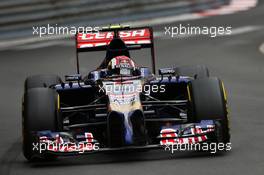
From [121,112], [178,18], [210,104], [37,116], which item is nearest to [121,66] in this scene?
[121,112]

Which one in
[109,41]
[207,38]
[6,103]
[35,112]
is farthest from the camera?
[207,38]

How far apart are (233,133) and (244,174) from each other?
2785 mm

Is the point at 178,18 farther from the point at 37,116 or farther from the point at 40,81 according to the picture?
the point at 37,116

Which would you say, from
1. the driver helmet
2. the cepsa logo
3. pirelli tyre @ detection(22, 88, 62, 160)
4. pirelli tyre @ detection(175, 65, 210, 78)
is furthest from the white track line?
pirelli tyre @ detection(22, 88, 62, 160)

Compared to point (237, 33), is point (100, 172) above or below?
below

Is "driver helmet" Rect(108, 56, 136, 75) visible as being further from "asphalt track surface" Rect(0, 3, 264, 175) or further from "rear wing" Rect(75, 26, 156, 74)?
"asphalt track surface" Rect(0, 3, 264, 175)

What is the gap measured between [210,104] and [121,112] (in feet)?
3.41

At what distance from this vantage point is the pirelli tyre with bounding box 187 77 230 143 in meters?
11.8

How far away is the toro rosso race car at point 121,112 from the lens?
11617 millimetres

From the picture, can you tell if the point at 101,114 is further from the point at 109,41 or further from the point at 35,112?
the point at 109,41

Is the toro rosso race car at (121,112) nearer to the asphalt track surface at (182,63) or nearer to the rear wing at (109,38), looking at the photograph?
the asphalt track surface at (182,63)

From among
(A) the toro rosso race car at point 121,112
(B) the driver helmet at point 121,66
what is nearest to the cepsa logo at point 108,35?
(A) the toro rosso race car at point 121,112

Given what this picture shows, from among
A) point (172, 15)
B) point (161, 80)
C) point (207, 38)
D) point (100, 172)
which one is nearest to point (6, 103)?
point (161, 80)

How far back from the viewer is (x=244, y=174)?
34.6 ft
